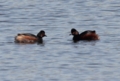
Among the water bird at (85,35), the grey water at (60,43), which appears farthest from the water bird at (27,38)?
the water bird at (85,35)

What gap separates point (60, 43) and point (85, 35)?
1.62m

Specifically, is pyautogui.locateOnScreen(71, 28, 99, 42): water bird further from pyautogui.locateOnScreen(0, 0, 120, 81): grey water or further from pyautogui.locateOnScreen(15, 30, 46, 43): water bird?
pyautogui.locateOnScreen(15, 30, 46, 43): water bird

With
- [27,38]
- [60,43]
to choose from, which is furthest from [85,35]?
[27,38]

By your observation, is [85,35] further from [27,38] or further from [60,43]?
[27,38]

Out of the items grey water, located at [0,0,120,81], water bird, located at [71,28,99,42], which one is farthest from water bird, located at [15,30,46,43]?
water bird, located at [71,28,99,42]

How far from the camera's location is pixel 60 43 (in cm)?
2806

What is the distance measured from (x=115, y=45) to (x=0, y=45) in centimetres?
389

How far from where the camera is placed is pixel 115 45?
27.3 metres

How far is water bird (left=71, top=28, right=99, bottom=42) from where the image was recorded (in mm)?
29141

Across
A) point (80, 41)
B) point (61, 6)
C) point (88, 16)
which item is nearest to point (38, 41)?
point (80, 41)

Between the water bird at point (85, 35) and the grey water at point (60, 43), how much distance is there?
0.87 feet

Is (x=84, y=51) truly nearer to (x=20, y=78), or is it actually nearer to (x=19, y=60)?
(x=19, y=60)

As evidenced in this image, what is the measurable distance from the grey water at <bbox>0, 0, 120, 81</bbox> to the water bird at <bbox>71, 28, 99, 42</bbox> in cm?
27

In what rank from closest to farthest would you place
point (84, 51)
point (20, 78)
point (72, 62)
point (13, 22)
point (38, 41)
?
point (20, 78)
point (72, 62)
point (84, 51)
point (38, 41)
point (13, 22)
